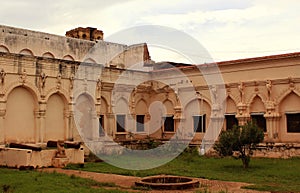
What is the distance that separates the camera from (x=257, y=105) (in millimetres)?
23234

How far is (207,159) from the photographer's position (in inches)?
835

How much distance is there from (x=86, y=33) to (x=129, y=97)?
978 cm

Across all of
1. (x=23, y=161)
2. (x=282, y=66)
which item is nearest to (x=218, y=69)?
(x=282, y=66)

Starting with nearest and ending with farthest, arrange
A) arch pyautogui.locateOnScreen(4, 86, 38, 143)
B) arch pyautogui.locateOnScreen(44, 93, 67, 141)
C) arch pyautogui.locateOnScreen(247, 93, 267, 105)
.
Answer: arch pyautogui.locateOnScreen(4, 86, 38, 143)
arch pyautogui.locateOnScreen(44, 93, 67, 141)
arch pyautogui.locateOnScreen(247, 93, 267, 105)

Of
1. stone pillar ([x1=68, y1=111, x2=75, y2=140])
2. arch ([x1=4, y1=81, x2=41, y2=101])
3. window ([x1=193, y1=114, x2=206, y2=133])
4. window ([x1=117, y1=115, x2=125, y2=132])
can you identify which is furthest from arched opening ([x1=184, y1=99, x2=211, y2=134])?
arch ([x1=4, y1=81, x2=41, y2=101])

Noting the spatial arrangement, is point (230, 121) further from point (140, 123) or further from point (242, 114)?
point (140, 123)

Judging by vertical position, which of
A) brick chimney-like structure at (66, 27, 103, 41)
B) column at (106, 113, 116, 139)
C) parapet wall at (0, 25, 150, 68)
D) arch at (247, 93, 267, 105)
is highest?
brick chimney-like structure at (66, 27, 103, 41)

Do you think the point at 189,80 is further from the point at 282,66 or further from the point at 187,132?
the point at 282,66

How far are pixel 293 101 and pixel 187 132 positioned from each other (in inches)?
270

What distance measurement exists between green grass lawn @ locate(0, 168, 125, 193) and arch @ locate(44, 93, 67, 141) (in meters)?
6.97

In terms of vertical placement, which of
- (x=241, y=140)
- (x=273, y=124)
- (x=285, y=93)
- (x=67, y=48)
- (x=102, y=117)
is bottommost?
(x=241, y=140)

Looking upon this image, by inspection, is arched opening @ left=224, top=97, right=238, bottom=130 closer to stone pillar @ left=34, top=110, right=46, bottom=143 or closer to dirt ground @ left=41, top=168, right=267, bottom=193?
stone pillar @ left=34, top=110, right=46, bottom=143

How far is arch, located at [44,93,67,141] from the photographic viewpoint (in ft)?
72.5

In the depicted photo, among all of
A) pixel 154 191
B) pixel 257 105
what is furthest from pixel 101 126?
pixel 154 191
